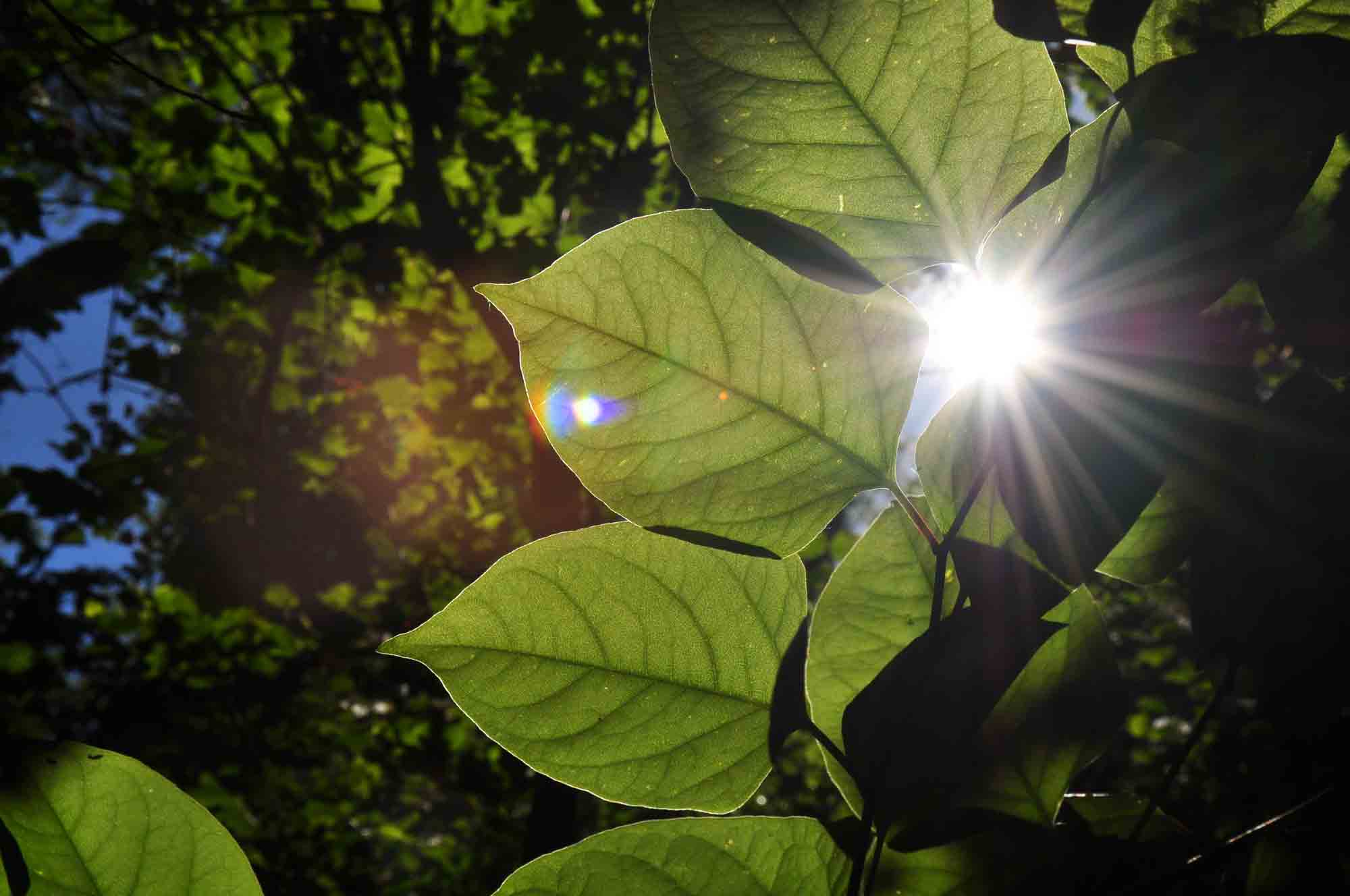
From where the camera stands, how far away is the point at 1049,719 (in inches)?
14.4

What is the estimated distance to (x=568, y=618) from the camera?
355 mm

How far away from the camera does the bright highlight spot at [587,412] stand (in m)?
0.32

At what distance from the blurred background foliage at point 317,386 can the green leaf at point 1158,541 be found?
251 cm

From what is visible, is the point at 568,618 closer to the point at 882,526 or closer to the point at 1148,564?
the point at 882,526

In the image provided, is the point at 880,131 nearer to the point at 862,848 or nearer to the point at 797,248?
the point at 797,248

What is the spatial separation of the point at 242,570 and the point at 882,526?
19.8 feet

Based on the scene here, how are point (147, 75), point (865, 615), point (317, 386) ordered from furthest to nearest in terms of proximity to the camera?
point (317, 386)
point (147, 75)
point (865, 615)

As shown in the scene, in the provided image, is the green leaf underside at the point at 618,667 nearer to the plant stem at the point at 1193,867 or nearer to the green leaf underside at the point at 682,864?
the green leaf underside at the point at 682,864

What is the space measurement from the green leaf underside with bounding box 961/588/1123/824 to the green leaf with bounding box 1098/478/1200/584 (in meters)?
0.04

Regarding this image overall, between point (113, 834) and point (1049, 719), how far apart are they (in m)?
0.41

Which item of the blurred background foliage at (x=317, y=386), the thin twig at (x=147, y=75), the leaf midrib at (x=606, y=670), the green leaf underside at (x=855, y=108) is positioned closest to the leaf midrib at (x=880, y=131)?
the green leaf underside at (x=855, y=108)

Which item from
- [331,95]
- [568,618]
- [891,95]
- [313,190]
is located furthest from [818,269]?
[331,95]

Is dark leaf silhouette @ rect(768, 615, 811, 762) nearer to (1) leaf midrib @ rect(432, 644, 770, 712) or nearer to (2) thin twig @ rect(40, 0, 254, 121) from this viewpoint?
(1) leaf midrib @ rect(432, 644, 770, 712)

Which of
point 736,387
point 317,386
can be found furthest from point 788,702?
point 317,386
